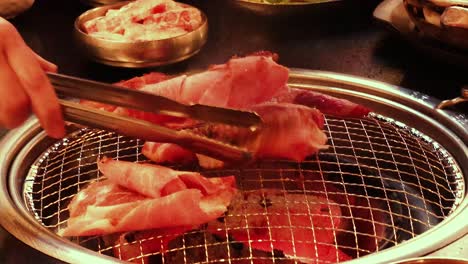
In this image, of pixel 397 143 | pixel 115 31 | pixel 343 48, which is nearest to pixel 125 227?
pixel 397 143

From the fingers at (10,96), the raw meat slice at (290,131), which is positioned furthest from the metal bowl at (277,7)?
the fingers at (10,96)

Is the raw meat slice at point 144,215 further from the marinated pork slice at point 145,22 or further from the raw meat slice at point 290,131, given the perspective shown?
the marinated pork slice at point 145,22

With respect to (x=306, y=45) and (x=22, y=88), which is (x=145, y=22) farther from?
(x=22, y=88)

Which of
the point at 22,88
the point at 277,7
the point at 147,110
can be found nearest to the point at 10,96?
the point at 22,88

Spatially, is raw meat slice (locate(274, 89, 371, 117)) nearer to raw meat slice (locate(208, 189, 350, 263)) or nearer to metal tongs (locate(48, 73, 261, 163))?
raw meat slice (locate(208, 189, 350, 263))

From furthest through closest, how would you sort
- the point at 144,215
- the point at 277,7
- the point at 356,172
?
1. the point at 277,7
2. the point at 356,172
3. the point at 144,215

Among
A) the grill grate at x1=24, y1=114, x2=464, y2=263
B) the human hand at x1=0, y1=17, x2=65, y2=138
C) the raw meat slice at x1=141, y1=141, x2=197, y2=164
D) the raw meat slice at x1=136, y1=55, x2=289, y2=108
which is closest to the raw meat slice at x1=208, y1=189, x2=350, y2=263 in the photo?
→ the grill grate at x1=24, y1=114, x2=464, y2=263

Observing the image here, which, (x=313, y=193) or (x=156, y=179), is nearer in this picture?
(x=156, y=179)
